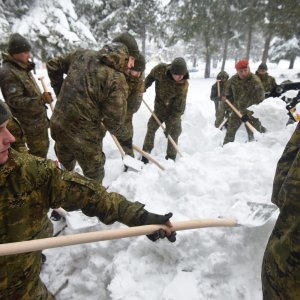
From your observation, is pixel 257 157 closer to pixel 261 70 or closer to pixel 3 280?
pixel 3 280

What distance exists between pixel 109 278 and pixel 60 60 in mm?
2315

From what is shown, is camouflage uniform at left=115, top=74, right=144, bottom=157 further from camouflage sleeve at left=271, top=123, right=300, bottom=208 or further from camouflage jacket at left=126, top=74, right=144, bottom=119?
camouflage sleeve at left=271, top=123, right=300, bottom=208

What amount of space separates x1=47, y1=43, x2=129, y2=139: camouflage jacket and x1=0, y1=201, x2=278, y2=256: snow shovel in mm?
1426

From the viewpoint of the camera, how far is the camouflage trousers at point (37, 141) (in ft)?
13.1

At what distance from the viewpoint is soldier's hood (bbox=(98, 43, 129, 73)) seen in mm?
2826

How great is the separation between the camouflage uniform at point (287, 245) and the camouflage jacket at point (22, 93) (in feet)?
10.4

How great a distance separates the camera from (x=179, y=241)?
101 inches

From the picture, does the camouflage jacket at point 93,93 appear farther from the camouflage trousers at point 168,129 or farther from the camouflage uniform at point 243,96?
the camouflage uniform at point 243,96

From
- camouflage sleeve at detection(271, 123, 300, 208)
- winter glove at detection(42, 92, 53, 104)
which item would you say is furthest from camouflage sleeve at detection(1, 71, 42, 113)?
camouflage sleeve at detection(271, 123, 300, 208)

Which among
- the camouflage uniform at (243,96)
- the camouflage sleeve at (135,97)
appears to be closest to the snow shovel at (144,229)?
the camouflage sleeve at (135,97)

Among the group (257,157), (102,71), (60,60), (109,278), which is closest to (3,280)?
(109,278)

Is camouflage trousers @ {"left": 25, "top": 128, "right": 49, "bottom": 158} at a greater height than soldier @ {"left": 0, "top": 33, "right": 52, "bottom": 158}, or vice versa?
soldier @ {"left": 0, "top": 33, "right": 52, "bottom": 158}

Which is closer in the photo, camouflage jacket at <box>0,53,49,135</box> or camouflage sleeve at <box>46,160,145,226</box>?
camouflage sleeve at <box>46,160,145,226</box>

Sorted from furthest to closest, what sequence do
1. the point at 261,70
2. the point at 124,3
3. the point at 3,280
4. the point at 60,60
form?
1. the point at 124,3
2. the point at 261,70
3. the point at 60,60
4. the point at 3,280
